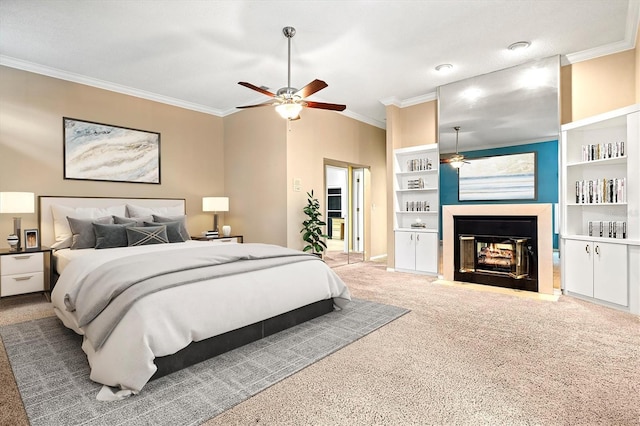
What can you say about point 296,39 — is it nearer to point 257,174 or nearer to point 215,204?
point 257,174

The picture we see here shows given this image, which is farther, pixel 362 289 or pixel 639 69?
pixel 362 289

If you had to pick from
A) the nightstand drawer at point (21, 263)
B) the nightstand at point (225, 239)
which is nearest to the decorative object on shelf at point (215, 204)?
the nightstand at point (225, 239)

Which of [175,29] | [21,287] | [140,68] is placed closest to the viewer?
[175,29]

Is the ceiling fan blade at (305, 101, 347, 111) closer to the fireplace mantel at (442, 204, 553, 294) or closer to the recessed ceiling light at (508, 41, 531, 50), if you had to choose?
the recessed ceiling light at (508, 41, 531, 50)

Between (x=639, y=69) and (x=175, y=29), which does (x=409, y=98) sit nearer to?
(x=639, y=69)

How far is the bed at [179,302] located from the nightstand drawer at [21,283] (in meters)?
0.63

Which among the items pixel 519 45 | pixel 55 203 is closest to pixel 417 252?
pixel 519 45

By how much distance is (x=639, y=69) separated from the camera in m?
3.65

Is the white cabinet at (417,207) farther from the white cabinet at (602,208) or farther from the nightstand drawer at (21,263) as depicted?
the nightstand drawer at (21,263)

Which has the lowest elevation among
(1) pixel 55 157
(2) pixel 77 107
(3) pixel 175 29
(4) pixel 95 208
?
(4) pixel 95 208

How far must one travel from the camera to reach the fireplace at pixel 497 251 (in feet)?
14.5

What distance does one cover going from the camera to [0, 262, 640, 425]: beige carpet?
1.76 m

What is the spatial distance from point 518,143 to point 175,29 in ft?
14.6

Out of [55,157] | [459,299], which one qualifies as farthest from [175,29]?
[459,299]
